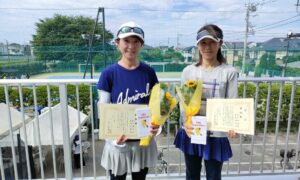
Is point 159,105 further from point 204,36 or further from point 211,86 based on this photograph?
point 204,36

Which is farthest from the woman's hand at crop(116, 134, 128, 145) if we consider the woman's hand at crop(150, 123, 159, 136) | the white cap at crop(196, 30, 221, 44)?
the white cap at crop(196, 30, 221, 44)

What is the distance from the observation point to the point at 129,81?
1177 millimetres

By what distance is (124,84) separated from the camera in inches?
46.2

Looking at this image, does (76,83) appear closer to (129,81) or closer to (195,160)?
(129,81)

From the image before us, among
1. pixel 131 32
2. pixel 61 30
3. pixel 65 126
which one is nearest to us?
pixel 131 32

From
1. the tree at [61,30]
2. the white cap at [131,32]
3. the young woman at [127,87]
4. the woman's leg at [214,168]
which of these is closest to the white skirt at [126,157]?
the young woman at [127,87]

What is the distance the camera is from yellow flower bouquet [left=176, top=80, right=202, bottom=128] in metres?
1.14

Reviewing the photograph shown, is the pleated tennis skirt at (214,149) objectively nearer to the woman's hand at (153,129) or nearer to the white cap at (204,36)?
the woman's hand at (153,129)

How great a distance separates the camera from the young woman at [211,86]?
119cm

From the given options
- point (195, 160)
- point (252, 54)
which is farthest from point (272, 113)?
point (252, 54)

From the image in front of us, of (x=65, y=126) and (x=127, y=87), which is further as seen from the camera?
(x=65, y=126)

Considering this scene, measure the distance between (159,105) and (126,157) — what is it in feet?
1.11

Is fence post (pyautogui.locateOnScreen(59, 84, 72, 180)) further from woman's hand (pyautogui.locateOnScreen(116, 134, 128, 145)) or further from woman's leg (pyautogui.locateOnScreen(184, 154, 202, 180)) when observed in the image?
woman's leg (pyautogui.locateOnScreen(184, 154, 202, 180))

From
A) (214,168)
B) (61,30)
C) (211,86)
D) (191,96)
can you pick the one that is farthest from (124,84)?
(61,30)
